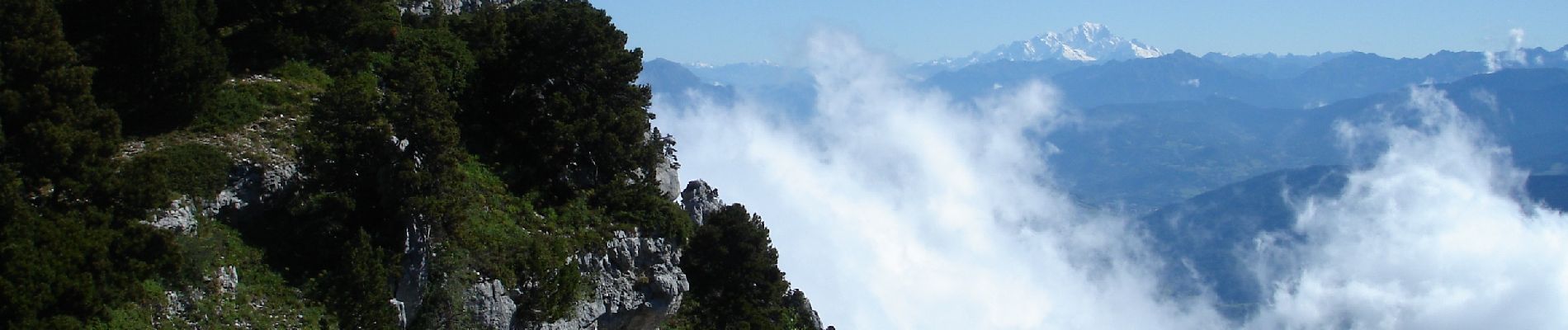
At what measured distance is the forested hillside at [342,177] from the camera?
21.3 meters

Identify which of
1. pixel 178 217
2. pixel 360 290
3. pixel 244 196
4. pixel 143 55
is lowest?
pixel 178 217

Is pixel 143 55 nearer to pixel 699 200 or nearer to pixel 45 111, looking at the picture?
pixel 45 111

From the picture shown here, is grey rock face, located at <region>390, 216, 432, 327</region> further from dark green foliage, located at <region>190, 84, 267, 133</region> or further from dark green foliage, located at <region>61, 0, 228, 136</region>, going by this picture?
dark green foliage, located at <region>61, 0, 228, 136</region>

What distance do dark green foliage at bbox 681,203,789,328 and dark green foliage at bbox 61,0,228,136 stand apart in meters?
19.2

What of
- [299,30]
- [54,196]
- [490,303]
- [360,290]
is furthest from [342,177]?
[299,30]

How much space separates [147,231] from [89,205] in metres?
1.18

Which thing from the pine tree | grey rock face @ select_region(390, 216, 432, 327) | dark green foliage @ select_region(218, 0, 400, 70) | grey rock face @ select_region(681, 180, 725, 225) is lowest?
the pine tree

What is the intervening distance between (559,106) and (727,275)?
34.6 ft

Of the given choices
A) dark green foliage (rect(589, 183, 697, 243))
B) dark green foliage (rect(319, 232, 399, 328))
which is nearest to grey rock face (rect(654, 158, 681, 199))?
dark green foliage (rect(589, 183, 697, 243))

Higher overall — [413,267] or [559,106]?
[559,106]

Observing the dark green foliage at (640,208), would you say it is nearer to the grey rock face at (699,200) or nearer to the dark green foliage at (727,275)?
the dark green foliage at (727,275)

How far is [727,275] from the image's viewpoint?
40562 mm

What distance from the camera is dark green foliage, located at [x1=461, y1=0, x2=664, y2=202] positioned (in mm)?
34469

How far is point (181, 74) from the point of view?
83.9 ft
